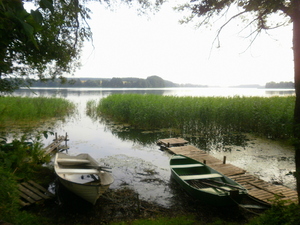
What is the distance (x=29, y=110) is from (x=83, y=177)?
42.0ft

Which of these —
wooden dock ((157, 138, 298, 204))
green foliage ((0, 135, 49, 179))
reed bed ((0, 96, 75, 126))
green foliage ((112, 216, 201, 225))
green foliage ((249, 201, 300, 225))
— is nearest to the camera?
green foliage ((249, 201, 300, 225))

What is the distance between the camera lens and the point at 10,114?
14930 mm

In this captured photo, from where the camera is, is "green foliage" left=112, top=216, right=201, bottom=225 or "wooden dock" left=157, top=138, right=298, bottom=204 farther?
"wooden dock" left=157, top=138, right=298, bottom=204

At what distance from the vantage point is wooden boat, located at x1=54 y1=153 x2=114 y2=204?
16.1ft

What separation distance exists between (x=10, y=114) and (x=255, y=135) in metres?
→ 16.6

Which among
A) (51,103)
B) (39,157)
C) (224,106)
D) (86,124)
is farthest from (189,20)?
(51,103)

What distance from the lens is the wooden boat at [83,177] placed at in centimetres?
491

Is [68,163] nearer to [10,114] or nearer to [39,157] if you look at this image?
[39,157]

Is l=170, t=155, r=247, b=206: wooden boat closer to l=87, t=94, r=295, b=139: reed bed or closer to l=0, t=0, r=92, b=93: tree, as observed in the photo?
l=0, t=0, r=92, b=93: tree

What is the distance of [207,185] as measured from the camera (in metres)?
5.88

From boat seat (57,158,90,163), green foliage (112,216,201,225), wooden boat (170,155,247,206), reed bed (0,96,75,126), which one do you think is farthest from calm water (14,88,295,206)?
reed bed (0,96,75,126)

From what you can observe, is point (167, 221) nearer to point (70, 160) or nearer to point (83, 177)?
point (83, 177)

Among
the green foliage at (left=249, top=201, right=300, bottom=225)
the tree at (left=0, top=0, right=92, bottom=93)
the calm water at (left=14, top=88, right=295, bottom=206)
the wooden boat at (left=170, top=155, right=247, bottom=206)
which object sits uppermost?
the tree at (left=0, top=0, right=92, bottom=93)

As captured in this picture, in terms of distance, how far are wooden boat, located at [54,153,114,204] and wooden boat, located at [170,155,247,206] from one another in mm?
2101
